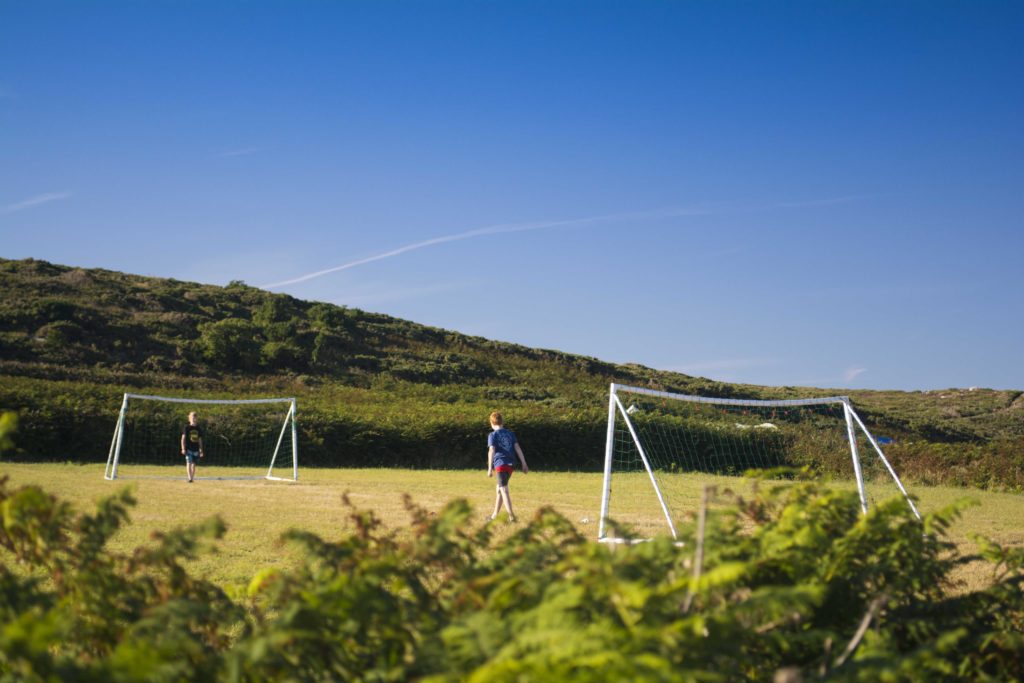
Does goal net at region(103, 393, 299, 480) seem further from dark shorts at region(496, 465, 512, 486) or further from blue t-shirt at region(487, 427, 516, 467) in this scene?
dark shorts at region(496, 465, 512, 486)

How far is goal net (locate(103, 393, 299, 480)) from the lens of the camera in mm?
26188

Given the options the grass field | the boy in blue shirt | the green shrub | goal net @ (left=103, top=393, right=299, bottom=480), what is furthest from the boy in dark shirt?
the green shrub

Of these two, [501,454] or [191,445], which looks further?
[191,445]

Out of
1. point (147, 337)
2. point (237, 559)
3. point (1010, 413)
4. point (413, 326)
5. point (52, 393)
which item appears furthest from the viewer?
point (413, 326)

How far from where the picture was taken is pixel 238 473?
2422cm

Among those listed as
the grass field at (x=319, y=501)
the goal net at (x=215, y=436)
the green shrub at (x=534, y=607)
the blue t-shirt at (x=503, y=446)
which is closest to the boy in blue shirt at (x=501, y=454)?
the blue t-shirt at (x=503, y=446)

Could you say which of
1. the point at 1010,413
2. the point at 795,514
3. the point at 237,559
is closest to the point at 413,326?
the point at 1010,413

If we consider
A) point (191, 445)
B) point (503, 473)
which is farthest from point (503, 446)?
point (191, 445)

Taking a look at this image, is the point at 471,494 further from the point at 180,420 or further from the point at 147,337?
the point at 147,337

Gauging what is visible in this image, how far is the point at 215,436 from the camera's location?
28531mm

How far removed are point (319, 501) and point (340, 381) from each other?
2545 cm

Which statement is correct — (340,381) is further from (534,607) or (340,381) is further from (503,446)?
(534,607)

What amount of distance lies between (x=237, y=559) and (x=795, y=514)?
7.09 metres

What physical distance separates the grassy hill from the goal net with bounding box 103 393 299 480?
0.88 metres
